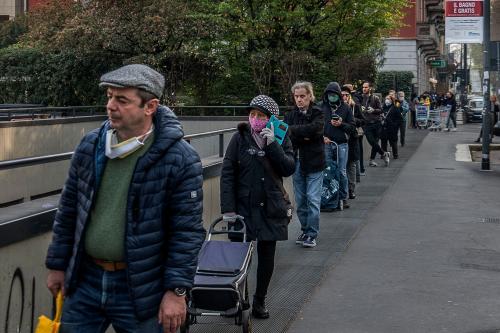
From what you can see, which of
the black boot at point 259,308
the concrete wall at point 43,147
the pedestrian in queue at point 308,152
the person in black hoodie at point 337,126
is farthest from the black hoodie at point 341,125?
Result: the black boot at point 259,308

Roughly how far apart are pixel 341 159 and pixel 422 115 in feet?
93.4

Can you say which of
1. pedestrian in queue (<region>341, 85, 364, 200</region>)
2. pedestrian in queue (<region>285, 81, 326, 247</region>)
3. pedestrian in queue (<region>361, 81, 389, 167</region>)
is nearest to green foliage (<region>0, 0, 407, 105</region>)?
pedestrian in queue (<region>361, 81, 389, 167</region>)

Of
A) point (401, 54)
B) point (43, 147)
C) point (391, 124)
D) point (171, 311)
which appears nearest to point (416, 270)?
point (171, 311)

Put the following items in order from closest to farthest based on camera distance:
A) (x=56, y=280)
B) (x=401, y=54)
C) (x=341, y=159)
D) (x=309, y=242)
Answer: (x=56, y=280) → (x=309, y=242) → (x=341, y=159) → (x=401, y=54)

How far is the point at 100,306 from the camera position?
12.5 ft

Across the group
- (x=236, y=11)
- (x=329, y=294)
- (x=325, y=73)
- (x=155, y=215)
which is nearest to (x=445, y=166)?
(x=325, y=73)

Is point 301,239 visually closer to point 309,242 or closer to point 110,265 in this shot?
point 309,242

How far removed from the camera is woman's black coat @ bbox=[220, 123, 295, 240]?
266 inches

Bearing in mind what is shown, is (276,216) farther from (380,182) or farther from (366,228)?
(380,182)

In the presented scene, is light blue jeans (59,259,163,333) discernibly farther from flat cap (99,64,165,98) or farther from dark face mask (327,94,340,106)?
dark face mask (327,94,340,106)

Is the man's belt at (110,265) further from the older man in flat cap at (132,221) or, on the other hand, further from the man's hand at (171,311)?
the man's hand at (171,311)

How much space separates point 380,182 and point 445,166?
14.7ft

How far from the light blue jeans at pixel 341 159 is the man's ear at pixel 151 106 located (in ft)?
29.4

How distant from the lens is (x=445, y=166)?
21.0m
